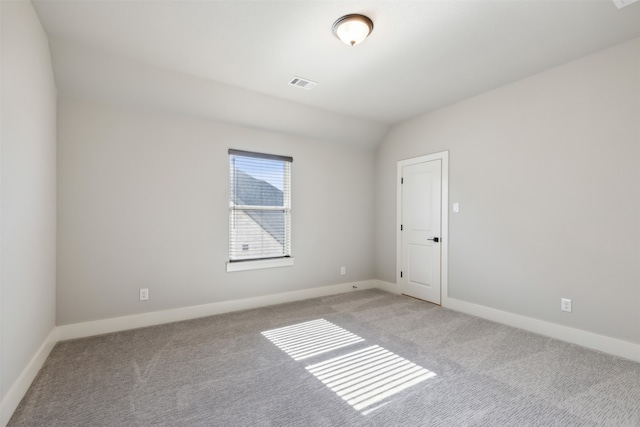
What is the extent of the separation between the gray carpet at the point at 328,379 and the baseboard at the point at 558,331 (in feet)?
0.38

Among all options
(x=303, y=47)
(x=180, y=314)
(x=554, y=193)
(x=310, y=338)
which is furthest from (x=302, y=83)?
(x=180, y=314)

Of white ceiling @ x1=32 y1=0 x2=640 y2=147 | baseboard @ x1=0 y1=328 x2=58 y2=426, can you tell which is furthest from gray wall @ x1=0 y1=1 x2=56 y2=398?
white ceiling @ x1=32 y1=0 x2=640 y2=147

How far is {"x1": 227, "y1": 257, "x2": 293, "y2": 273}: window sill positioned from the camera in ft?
12.4

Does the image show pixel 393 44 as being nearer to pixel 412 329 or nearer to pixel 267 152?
pixel 267 152

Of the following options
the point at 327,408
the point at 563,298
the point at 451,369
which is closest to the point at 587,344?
the point at 563,298

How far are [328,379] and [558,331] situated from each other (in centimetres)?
245

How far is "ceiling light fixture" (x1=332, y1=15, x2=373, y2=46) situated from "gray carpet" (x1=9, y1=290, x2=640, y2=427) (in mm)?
2651

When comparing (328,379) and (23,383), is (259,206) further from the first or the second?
(23,383)

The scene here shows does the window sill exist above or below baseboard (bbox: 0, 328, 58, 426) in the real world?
above

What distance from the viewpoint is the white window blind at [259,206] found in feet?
12.6

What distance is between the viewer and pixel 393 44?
2.54 metres

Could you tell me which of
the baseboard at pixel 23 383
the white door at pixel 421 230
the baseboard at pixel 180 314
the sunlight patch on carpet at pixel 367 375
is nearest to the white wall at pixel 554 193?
the white door at pixel 421 230

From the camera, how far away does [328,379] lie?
2.21 metres

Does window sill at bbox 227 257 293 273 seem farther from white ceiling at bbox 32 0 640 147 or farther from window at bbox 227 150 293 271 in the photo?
white ceiling at bbox 32 0 640 147
